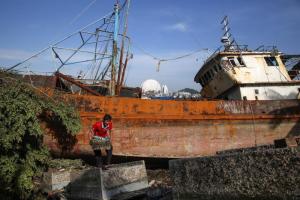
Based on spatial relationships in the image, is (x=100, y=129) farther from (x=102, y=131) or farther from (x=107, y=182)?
(x=107, y=182)


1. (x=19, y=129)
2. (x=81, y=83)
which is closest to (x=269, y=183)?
(x=19, y=129)

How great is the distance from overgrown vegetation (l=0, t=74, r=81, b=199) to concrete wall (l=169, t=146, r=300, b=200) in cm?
409

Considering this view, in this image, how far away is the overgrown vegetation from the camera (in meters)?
5.84

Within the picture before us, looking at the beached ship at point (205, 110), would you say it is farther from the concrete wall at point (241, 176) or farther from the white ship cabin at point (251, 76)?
the concrete wall at point (241, 176)

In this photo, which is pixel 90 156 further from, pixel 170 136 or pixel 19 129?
→ pixel 19 129

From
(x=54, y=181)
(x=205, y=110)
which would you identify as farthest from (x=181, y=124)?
(x=54, y=181)

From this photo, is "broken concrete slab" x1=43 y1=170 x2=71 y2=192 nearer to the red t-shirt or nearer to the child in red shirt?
the child in red shirt

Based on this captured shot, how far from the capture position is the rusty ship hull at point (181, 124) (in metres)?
9.52

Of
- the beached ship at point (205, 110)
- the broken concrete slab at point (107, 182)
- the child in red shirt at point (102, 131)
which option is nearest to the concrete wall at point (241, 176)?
the broken concrete slab at point (107, 182)

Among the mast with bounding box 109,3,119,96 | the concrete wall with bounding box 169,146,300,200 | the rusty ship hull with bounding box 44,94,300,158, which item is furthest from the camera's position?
the mast with bounding box 109,3,119,96

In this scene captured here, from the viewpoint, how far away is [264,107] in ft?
37.8

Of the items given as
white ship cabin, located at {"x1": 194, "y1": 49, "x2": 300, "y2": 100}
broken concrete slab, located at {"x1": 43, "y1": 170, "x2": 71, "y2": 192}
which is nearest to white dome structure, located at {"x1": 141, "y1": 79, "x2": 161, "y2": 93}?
white ship cabin, located at {"x1": 194, "y1": 49, "x2": 300, "y2": 100}

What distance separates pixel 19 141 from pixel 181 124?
5669 mm

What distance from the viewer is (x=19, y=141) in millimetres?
6211
